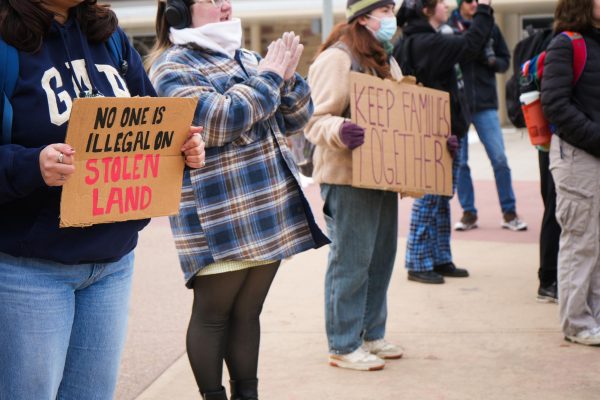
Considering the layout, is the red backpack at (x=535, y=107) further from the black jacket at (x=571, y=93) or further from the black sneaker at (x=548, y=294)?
the black sneaker at (x=548, y=294)

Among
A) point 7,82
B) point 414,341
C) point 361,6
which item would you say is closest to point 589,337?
point 414,341

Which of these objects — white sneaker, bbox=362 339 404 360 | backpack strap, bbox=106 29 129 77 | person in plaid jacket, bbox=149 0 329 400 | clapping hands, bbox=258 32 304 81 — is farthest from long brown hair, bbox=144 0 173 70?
white sneaker, bbox=362 339 404 360

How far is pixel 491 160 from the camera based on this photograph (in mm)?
8383

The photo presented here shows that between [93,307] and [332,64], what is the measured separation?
2.17m

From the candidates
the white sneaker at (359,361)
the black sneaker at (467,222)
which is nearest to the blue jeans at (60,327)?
the white sneaker at (359,361)

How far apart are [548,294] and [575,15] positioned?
192cm

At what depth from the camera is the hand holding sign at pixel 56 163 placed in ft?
7.64

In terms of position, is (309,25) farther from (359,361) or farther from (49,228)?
(49,228)

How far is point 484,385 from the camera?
4.40 meters

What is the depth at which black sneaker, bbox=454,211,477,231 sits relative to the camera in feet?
28.3

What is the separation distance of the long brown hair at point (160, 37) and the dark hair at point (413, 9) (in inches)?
116

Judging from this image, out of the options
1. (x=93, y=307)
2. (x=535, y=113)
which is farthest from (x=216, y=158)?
(x=535, y=113)

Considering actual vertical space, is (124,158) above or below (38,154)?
below

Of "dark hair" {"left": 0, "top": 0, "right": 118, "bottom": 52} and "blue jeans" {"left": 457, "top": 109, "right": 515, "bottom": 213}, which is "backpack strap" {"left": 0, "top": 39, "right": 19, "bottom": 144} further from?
"blue jeans" {"left": 457, "top": 109, "right": 515, "bottom": 213}
